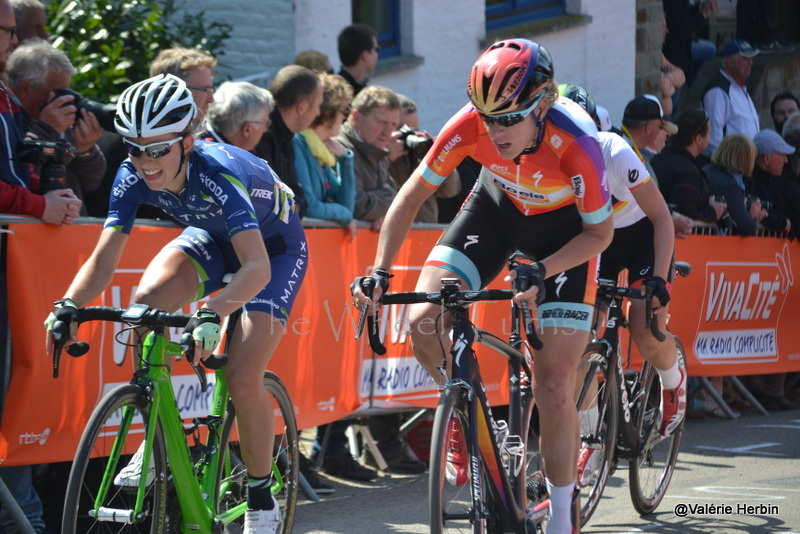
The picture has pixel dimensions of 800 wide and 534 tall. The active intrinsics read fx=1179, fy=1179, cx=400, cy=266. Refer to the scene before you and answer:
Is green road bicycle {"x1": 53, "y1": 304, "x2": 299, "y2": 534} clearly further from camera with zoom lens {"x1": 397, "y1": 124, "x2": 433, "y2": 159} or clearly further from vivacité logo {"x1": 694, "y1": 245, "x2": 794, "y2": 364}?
vivacité logo {"x1": 694, "y1": 245, "x2": 794, "y2": 364}

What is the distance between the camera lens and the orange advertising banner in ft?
17.7

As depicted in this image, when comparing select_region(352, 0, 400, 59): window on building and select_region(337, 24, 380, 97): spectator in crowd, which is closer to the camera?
select_region(337, 24, 380, 97): spectator in crowd

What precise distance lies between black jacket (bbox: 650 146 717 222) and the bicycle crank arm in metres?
6.22

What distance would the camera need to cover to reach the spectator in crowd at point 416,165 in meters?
8.19

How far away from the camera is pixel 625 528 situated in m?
6.23

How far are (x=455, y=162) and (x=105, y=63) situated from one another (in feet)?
13.8

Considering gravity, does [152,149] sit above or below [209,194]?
above

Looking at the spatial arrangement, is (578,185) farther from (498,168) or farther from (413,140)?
(413,140)

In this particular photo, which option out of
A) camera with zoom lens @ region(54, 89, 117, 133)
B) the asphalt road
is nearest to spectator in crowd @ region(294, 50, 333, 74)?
camera with zoom lens @ region(54, 89, 117, 133)

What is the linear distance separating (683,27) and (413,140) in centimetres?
801

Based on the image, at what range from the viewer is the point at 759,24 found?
17.8 metres

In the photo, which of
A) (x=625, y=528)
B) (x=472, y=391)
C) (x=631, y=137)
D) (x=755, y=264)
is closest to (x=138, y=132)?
(x=472, y=391)

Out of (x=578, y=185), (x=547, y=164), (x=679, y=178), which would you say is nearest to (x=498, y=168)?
(x=547, y=164)

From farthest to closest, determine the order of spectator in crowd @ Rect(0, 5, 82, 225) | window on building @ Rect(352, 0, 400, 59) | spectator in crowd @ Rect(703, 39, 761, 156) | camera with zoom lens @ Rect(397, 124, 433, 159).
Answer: spectator in crowd @ Rect(703, 39, 761, 156) < window on building @ Rect(352, 0, 400, 59) < camera with zoom lens @ Rect(397, 124, 433, 159) < spectator in crowd @ Rect(0, 5, 82, 225)
